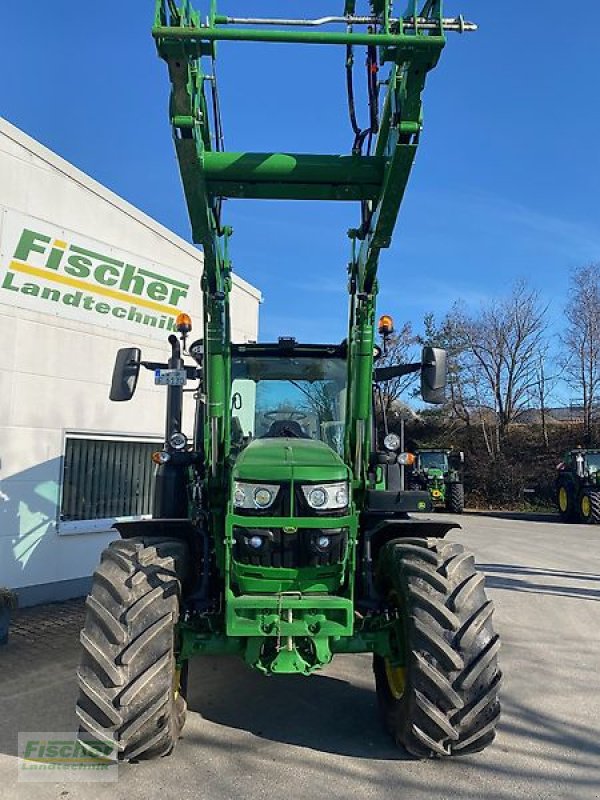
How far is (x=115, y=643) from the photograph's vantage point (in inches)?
147

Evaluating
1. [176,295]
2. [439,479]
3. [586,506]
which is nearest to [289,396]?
[176,295]

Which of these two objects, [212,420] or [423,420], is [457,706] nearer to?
[212,420]

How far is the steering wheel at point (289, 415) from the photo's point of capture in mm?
5387

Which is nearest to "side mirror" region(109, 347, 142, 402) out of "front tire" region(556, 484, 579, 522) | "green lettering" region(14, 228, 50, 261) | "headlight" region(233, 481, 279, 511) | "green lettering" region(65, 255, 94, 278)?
"headlight" region(233, 481, 279, 511)

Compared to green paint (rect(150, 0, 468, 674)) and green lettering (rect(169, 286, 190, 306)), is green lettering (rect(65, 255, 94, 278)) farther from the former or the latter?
green paint (rect(150, 0, 468, 674))

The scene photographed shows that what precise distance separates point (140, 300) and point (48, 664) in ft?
16.7

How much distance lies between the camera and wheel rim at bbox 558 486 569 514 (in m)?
23.4

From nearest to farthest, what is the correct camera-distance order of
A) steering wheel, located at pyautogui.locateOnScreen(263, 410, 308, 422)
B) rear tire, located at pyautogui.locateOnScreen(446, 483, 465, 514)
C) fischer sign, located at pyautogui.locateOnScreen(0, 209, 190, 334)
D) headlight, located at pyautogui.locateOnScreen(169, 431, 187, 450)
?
headlight, located at pyautogui.locateOnScreen(169, 431, 187, 450) < steering wheel, located at pyautogui.locateOnScreen(263, 410, 308, 422) < fischer sign, located at pyautogui.locateOnScreen(0, 209, 190, 334) < rear tire, located at pyautogui.locateOnScreen(446, 483, 465, 514)

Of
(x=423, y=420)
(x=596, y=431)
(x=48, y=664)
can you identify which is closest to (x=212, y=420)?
(x=48, y=664)

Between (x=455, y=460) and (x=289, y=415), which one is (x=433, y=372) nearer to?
(x=289, y=415)

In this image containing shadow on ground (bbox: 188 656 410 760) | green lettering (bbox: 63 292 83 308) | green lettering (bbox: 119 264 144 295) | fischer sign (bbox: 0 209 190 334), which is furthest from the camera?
green lettering (bbox: 119 264 144 295)

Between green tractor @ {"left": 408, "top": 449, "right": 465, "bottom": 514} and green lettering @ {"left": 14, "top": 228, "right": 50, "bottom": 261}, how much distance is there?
58.7 ft

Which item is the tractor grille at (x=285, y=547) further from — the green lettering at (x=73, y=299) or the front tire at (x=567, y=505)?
the front tire at (x=567, y=505)

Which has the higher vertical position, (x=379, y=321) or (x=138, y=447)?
(x=379, y=321)
